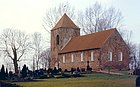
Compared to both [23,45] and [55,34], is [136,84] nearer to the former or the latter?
[23,45]

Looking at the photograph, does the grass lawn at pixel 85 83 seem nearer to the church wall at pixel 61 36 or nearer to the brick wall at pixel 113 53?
the brick wall at pixel 113 53

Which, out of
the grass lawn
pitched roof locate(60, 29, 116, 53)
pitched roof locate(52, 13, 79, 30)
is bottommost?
the grass lawn

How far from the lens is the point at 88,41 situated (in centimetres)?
3609

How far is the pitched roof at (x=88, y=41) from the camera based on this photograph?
33.4 m

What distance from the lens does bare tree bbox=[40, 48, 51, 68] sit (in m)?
39.9

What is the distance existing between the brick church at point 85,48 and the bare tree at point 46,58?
634 mm

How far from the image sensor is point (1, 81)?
15742 millimetres

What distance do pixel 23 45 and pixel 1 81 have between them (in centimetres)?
1478

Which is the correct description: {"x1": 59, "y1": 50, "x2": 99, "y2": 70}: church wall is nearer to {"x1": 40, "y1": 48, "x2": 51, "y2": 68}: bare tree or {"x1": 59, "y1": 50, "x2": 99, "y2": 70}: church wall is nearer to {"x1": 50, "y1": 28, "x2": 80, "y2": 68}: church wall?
{"x1": 50, "y1": 28, "x2": 80, "y2": 68}: church wall

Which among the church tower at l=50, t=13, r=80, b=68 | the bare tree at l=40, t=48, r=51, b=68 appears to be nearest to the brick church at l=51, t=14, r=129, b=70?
the church tower at l=50, t=13, r=80, b=68

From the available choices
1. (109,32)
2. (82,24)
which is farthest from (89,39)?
(82,24)

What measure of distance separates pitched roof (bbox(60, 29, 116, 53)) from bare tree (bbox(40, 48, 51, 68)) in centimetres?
231

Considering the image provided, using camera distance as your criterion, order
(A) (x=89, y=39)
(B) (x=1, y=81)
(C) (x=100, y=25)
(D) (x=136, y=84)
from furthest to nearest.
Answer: (C) (x=100, y=25) → (A) (x=89, y=39) → (B) (x=1, y=81) → (D) (x=136, y=84)

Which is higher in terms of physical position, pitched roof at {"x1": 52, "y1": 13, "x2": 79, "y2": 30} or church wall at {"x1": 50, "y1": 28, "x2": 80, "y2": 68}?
pitched roof at {"x1": 52, "y1": 13, "x2": 79, "y2": 30}
